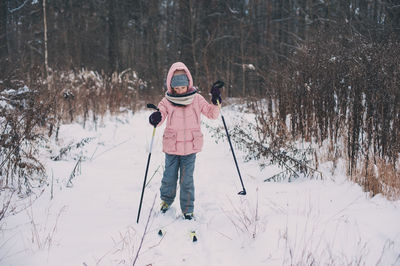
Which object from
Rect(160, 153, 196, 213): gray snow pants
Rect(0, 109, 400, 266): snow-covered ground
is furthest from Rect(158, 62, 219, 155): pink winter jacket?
Rect(0, 109, 400, 266): snow-covered ground

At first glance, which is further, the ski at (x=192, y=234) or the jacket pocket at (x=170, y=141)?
the jacket pocket at (x=170, y=141)

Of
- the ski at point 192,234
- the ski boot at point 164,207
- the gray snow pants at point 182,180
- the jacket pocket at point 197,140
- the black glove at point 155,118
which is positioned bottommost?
the ski boot at point 164,207

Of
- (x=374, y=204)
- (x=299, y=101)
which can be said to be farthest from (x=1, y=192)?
(x=299, y=101)

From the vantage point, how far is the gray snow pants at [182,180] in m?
2.93

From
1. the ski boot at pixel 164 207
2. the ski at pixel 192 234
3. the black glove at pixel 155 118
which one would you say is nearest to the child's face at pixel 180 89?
the black glove at pixel 155 118

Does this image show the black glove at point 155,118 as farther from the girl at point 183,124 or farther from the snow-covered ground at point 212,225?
the snow-covered ground at point 212,225

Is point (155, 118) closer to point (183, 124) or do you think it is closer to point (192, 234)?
point (183, 124)

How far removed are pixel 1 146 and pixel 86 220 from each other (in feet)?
3.97

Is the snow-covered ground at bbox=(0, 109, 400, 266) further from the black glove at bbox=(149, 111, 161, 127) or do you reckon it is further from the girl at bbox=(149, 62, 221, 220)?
the black glove at bbox=(149, 111, 161, 127)

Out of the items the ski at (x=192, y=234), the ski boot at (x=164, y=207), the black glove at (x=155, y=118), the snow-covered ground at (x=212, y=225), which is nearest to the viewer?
the snow-covered ground at (x=212, y=225)

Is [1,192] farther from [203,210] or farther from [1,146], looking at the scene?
[203,210]

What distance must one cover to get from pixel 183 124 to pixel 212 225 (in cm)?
Answer: 101

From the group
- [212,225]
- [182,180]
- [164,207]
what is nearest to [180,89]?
[182,180]

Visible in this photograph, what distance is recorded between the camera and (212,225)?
107 inches
